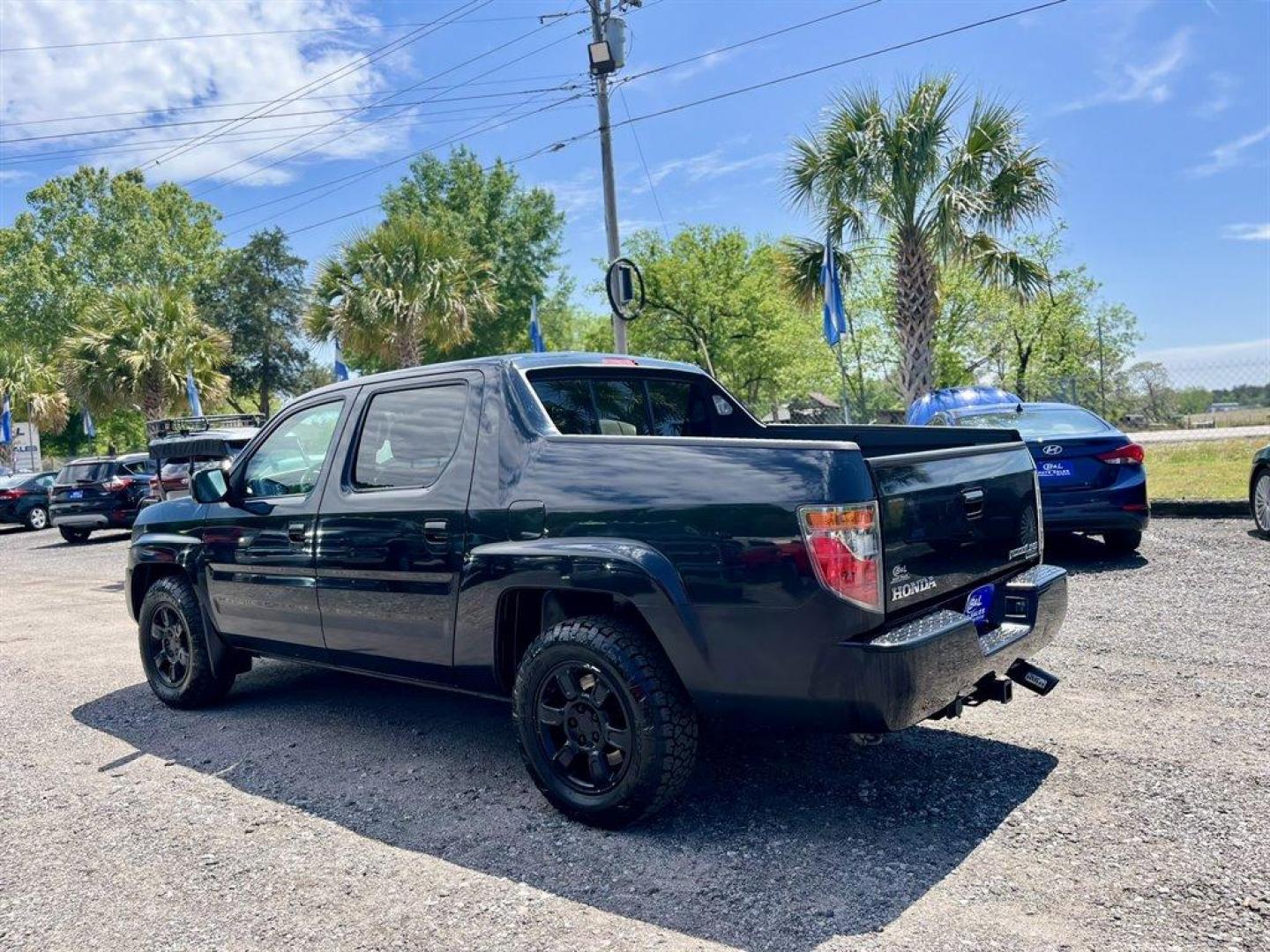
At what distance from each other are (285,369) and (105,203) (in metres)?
15.3

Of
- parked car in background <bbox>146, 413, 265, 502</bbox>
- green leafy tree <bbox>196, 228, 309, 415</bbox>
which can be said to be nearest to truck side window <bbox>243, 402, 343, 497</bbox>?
parked car in background <bbox>146, 413, 265, 502</bbox>

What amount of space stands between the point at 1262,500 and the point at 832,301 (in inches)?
297

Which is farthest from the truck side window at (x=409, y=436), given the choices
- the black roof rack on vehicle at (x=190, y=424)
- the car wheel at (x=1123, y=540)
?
the black roof rack on vehicle at (x=190, y=424)

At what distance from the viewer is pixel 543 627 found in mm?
3727

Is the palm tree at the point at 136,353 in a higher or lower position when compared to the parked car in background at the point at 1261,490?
higher

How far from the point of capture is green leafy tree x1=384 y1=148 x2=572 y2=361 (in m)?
44.1

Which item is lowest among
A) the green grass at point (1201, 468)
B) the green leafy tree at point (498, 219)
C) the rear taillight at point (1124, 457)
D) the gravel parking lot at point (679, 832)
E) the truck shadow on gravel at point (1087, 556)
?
the gravel parking lot at point (679, 832)

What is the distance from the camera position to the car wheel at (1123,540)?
839 centimetres

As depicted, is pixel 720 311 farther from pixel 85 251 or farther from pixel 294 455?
pixel 294 455

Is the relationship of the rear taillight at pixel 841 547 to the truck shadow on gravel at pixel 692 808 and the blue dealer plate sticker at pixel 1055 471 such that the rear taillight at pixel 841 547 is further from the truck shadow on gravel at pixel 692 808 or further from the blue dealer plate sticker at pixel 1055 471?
the blue dealer plate sticker at pixel 1055 471

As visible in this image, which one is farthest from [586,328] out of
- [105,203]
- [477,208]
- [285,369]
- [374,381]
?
[374,381]

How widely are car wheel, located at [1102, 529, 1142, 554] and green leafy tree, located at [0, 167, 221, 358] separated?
48805 mm

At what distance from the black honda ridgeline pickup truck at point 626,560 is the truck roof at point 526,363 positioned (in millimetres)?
15

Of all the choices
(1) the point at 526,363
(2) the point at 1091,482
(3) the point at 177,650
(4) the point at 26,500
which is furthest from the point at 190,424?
(1) the point at 526,363
